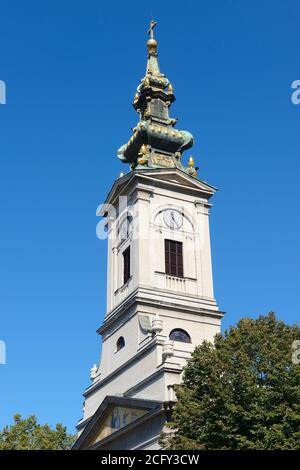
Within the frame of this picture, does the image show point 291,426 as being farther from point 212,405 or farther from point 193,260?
point 193,260

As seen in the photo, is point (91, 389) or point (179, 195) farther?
point (179, 195)

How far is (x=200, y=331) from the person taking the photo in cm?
4122

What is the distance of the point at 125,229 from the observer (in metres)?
45.7

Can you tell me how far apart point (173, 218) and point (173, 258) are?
2686mm

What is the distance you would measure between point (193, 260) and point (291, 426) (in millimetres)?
19648

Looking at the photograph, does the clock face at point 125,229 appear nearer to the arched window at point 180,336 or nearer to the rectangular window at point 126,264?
the rectangular window at point 126,264

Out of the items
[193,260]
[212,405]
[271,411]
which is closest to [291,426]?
[271,411]

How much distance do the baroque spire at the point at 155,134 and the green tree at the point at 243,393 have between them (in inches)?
761

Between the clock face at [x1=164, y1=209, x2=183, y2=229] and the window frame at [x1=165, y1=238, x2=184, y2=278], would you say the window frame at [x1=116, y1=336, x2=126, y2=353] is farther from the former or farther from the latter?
the clock face at [x1=164, y1=209, x2=183, y2=229]

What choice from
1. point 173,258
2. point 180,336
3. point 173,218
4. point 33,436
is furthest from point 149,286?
point 33,436

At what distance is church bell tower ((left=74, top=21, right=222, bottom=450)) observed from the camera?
36312mm

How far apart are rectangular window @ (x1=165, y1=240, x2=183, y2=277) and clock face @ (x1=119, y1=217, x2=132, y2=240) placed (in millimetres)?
2537

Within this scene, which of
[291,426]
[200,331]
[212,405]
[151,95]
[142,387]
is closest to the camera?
[291,426]

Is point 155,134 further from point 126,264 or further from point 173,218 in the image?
point 126,264
